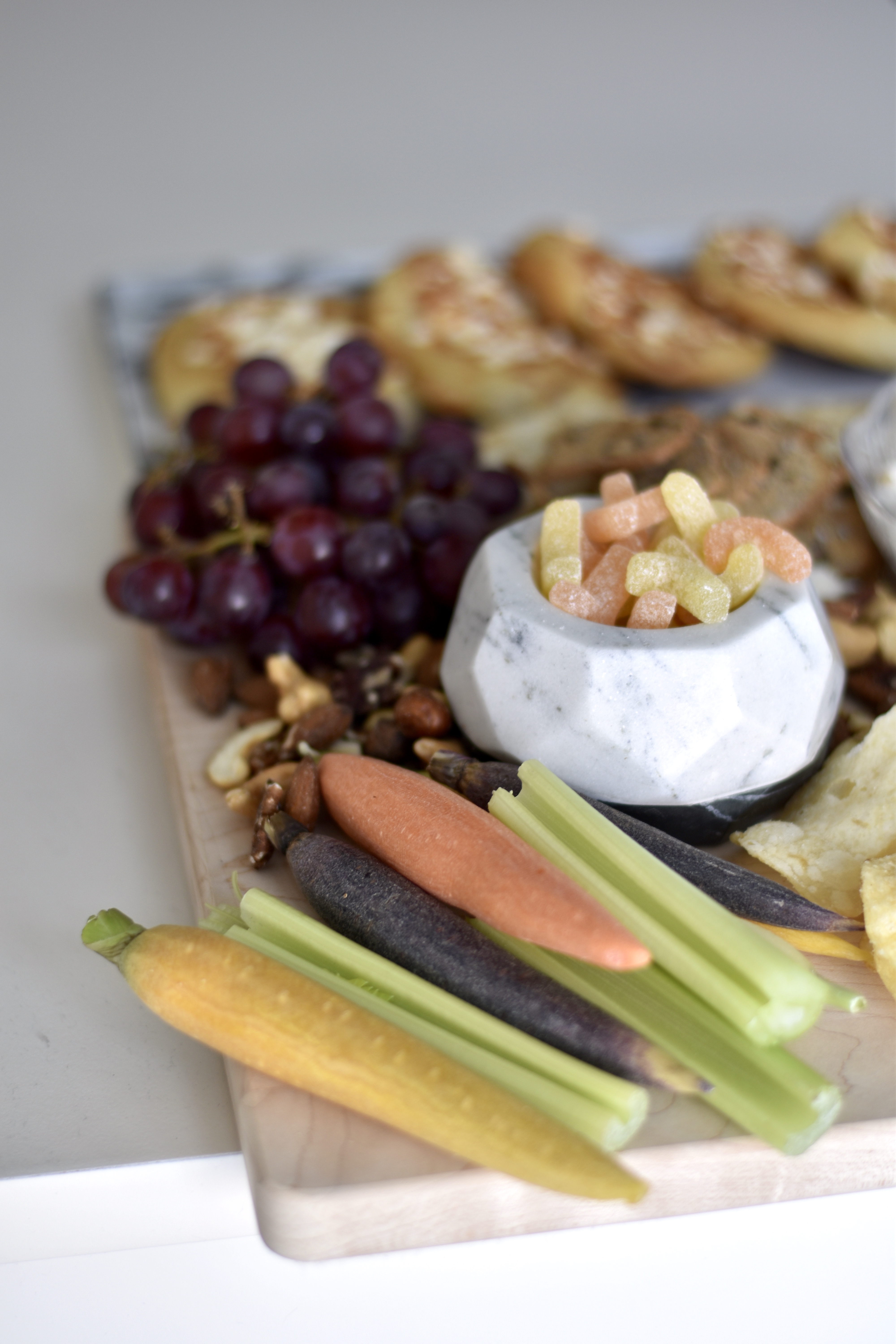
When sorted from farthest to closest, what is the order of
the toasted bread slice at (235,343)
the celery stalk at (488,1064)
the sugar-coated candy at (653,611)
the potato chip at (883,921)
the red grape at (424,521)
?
1. the toasted bread slice at (235,343)
2. the red grape at (424,521)
3. the sugar-coated candy at (653,611)
4. the potato chip at (883,921)
5. the celery stalk at (488,1064)

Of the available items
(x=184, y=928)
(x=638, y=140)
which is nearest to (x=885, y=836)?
(x=184, y=928)

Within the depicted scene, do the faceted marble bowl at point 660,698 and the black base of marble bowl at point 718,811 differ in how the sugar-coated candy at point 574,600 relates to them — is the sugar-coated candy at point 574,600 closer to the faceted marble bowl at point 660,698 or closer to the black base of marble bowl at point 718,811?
the faceted marble bowl at point 660,698

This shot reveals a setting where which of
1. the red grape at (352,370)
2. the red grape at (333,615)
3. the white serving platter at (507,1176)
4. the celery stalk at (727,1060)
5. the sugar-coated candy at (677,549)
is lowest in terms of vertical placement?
the white serving platter at (507,1176)

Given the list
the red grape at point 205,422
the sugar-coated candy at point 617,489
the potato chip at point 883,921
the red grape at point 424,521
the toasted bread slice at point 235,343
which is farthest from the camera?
the toasted bread slice at point 235,343

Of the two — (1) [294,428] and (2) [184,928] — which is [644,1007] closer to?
(2) [184,928]

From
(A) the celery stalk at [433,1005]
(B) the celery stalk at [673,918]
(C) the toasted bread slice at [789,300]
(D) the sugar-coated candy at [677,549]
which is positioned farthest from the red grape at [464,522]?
(C) the toasted bread slice at [789,300]

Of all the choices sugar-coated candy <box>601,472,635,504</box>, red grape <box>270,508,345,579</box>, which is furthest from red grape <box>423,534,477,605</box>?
sugar-coated candy <box>601,472,635,504</box>
